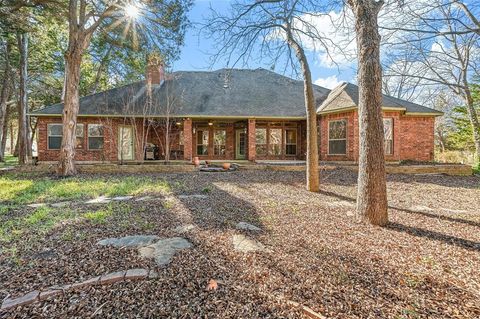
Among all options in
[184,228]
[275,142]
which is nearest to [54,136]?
Result: [275,142]

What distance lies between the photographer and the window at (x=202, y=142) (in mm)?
16281

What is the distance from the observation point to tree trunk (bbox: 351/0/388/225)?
412 centimetres

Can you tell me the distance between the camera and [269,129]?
617 inches

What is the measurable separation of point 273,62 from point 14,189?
8.26 metres

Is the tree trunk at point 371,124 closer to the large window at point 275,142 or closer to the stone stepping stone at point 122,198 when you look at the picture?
the stone stepping stone at point 122,198

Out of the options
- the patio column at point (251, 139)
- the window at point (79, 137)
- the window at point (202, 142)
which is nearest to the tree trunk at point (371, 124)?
the patio column at point (251, 139)

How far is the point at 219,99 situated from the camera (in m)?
15.3

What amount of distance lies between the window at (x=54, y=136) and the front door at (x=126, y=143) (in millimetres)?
3007

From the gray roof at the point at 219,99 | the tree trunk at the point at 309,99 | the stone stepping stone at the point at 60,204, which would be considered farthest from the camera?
the gray roof at the point at 219,99

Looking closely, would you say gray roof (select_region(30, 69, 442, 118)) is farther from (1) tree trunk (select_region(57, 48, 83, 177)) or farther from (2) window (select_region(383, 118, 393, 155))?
(1) tree trunk (select_region(57, 48, 83, 177))

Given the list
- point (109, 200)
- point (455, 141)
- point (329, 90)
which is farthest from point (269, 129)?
point (455, 141)

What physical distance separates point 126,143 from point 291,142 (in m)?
9.87

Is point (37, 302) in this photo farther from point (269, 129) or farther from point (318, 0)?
point (269, 129)

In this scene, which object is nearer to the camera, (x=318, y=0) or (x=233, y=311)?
(x=233, y=311)
